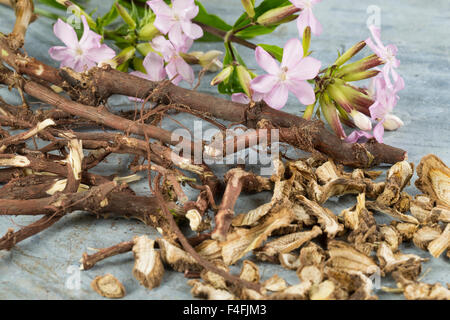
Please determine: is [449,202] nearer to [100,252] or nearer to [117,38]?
[100,252]

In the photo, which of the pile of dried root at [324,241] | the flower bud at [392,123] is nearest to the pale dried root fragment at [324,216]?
the pile of dried root at [324,241]

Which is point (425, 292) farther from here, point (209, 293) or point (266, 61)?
point (266, 61)

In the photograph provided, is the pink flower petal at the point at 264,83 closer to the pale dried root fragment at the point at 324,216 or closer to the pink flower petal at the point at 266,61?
the pink flower petal at the point at 266,61

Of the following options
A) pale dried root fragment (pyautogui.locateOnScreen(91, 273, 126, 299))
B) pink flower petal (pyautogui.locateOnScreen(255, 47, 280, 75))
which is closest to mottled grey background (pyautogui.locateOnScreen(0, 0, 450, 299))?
pale dried root fragment (pyautogui.locateOnScreen(91, 273, 126, 299))

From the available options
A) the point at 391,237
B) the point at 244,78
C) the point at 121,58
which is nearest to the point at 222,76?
the point at 244,78

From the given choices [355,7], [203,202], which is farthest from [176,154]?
[355,7]

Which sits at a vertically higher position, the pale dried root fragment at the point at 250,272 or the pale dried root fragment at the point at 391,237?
the pale dried root fragment at the point at 391,237

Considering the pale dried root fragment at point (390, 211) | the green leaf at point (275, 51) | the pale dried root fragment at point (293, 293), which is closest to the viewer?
the pale dried root fragment at point (293, 293)
